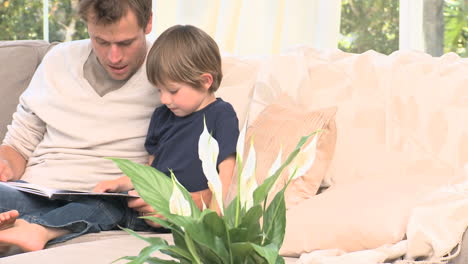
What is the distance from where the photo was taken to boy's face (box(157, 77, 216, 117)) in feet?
6.68

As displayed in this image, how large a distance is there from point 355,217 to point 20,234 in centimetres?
80

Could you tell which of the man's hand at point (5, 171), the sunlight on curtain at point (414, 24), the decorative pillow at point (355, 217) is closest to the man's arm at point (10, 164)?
the man's hand at point (5, 171)

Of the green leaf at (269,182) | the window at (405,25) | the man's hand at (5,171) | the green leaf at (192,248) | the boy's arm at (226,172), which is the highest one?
the green leaf at (269,182)

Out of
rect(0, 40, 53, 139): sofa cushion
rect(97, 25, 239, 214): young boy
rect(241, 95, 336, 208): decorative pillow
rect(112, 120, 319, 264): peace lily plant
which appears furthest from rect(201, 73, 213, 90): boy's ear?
rect(112, 120, 319, 264): peace lily plant

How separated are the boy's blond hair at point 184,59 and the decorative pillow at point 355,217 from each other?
0.48 m

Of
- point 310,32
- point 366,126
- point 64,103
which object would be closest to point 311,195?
point 366,126

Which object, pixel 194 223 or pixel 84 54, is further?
pixel 84 54

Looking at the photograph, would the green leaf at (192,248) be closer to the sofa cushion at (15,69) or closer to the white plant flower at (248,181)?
the white plant flower at (248,181)

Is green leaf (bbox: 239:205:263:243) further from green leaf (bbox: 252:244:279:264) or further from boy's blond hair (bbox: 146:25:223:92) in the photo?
boy's blond hair (bbox: 146:25:223:92)

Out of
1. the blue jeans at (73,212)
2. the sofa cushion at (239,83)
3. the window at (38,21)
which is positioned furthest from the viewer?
the window at (38,21)

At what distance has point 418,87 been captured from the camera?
211 cm

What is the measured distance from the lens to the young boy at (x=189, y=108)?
2018 mm

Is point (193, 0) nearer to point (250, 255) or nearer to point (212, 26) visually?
point (212, 26)

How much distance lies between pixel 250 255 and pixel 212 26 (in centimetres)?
237
